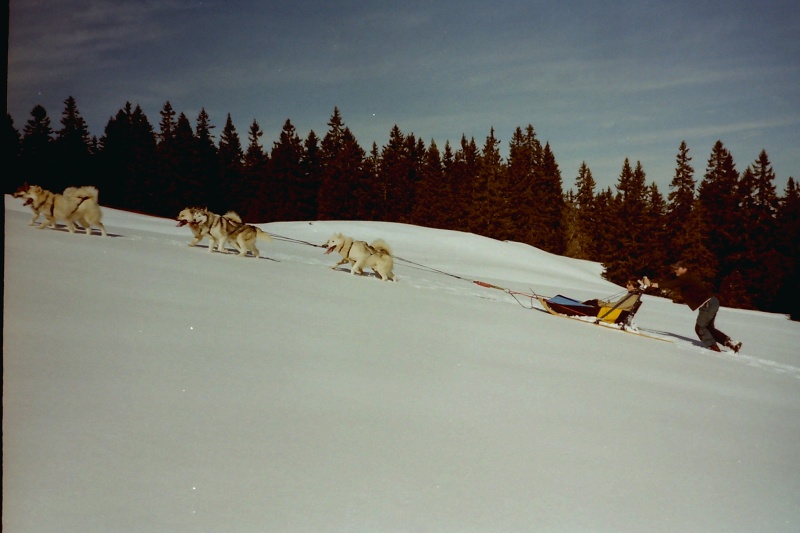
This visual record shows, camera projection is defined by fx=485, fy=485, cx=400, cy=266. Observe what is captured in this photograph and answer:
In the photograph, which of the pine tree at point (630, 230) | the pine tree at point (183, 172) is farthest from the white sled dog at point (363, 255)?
the pine tree at point (630, 230)

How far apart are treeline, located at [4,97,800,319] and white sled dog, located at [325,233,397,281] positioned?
4.52 m

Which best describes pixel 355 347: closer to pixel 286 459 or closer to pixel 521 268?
pixel 286 459

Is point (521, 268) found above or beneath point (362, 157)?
beneath

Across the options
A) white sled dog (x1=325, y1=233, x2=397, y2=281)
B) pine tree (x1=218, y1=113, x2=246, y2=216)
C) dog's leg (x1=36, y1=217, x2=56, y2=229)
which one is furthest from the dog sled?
pine tree (x1=218, y1=113, x2=246, y2=216)

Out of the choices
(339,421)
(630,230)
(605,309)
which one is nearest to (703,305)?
(605,309)

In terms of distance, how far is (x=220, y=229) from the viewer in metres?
7.08

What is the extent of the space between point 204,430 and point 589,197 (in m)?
48.4

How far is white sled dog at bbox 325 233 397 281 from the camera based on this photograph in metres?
7.43

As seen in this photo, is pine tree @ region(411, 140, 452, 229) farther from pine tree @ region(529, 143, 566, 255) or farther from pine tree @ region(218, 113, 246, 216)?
pine tree @ region(218, 113, 246, 216)

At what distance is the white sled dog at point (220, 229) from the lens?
6918mm

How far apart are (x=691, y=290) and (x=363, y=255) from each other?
4483 mm

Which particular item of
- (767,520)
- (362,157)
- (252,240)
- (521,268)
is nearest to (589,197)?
(362,157)

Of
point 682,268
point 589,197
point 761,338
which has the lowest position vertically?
point 761,338

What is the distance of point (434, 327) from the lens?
15.2 feet
